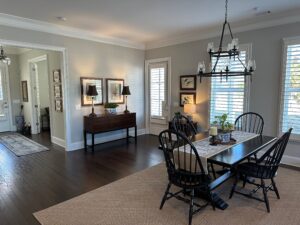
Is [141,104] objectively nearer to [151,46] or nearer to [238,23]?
[151,46]

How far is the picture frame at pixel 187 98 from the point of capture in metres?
5.50

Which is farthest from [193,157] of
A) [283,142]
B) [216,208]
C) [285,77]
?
[285,77]

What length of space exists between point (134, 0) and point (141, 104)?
371 cm

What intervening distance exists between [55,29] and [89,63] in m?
1.06

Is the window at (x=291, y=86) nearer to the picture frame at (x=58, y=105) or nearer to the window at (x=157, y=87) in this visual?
the window at (x=157, y=87)

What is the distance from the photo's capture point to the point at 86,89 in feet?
17.3

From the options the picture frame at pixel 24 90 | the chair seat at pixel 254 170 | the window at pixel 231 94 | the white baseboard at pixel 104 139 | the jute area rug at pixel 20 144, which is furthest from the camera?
the picture frame at pixel 24 90

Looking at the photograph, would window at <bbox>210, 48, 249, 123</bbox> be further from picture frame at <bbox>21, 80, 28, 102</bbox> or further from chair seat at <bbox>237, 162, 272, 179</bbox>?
picture frame at <bbox>21, 80, 28, 102</bbox>

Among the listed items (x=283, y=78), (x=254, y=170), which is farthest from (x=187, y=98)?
(x=254, y=170)

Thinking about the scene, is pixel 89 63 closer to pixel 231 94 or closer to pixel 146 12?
pixel 146 12

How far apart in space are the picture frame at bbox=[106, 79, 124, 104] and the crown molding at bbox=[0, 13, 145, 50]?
1054 mm

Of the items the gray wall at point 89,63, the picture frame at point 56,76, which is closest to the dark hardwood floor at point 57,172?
the gray wall at point 89,63

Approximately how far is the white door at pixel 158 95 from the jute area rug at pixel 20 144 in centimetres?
315

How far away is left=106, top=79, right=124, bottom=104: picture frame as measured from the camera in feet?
18.9
